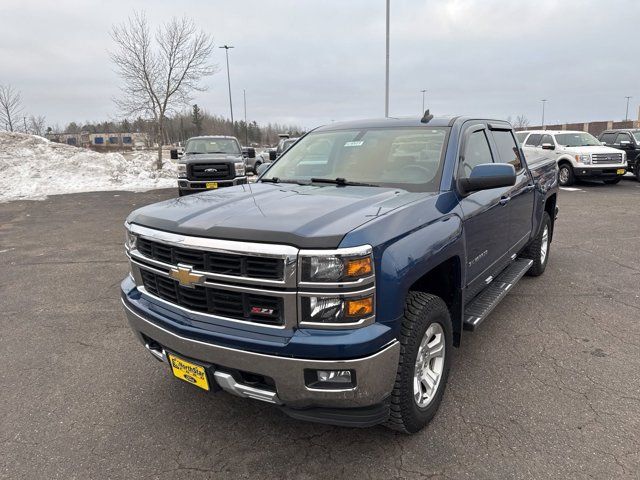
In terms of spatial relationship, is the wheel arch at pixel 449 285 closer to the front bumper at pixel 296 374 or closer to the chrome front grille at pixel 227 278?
the front bumper at pixel 296 374

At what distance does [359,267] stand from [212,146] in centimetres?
1316

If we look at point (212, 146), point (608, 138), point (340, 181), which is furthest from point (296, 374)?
point (608, 138)

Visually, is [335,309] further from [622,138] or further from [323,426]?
[622,138]

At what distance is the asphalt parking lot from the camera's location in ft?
8.25

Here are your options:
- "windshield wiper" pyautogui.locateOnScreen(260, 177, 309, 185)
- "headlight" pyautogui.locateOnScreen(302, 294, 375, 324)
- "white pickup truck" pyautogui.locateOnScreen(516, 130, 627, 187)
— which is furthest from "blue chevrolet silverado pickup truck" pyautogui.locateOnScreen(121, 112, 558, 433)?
"white pickup truck" pyautogui.locateOnScreen(516, 130, 627, 187)

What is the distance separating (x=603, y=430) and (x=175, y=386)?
2844 mm

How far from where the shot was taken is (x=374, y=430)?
9.19 ft

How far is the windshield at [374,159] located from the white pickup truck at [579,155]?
12246 millimetres

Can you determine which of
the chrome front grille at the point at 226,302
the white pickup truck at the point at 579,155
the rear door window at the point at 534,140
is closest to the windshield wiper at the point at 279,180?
the chrome front grille at the point at 226,302

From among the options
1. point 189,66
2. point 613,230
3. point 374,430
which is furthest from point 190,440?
point 189,66

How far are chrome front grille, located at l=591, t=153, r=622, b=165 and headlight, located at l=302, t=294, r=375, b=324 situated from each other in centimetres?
1585

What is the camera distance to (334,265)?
2135 mm

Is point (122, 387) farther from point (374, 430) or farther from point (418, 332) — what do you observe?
point (418, 332)

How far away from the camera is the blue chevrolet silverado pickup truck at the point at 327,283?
7.08 feet
